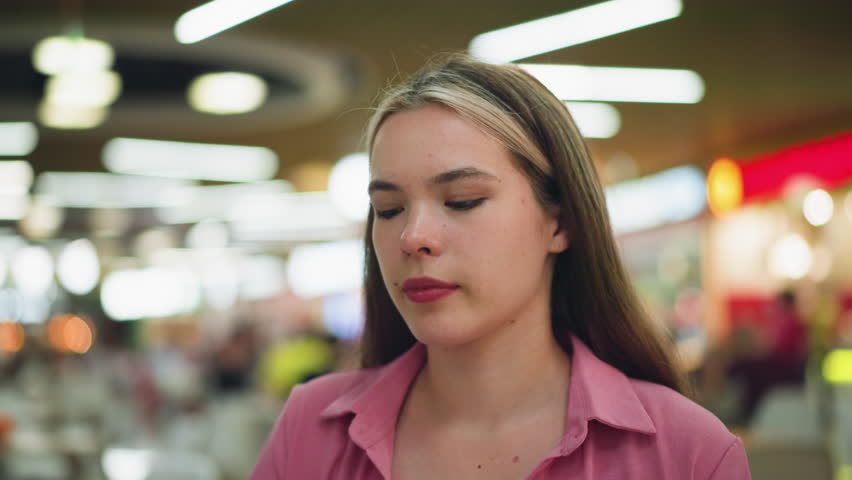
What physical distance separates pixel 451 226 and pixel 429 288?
0.32 ft

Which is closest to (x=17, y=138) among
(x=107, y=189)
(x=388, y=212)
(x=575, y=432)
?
(x=107, y=189)

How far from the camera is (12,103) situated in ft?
32.8

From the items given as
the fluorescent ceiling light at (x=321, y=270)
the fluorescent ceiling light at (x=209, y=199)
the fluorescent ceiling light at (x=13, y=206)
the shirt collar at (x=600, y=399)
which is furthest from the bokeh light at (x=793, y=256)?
the fluorescent ceiling light at (x=321, y=270)

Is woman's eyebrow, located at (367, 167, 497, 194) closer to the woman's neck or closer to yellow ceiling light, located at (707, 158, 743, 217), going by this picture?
the woman's neck

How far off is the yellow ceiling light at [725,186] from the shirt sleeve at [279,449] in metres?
10.4

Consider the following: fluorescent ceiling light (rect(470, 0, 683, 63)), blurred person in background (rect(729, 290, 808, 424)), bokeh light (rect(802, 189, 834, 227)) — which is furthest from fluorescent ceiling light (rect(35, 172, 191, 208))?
blurred person in background (rect(729, 290, 808, 424))

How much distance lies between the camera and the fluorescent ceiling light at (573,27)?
651 cm

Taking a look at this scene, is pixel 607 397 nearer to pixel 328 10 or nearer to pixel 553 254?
pixel 553 254

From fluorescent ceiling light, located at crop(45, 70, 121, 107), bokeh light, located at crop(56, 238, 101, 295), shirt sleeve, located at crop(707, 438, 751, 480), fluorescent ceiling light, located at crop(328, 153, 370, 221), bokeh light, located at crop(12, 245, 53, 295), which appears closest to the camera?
shirt sleeve, located at crop(707, 438, 751, 480)

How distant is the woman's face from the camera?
1.31 m

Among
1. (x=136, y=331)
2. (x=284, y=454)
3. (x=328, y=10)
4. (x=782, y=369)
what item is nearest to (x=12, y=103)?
(x=328, y=10)

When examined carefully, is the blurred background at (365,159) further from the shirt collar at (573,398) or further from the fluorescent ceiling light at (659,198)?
the shirt collar at (573,398)

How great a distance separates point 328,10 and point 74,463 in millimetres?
3831

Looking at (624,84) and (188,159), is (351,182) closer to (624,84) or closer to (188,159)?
(188,159)
